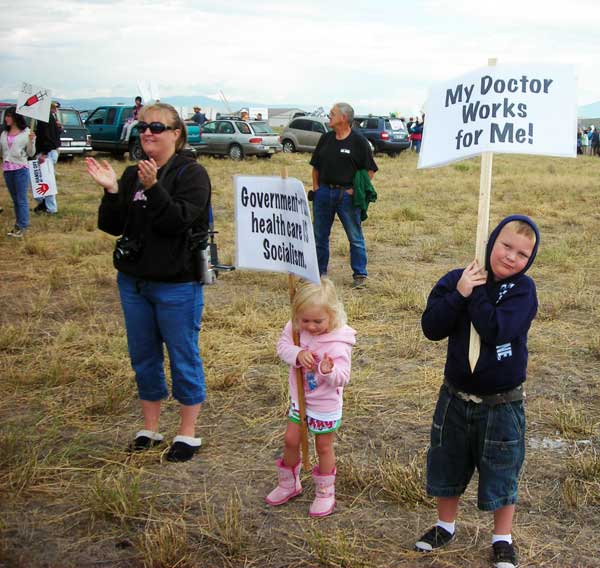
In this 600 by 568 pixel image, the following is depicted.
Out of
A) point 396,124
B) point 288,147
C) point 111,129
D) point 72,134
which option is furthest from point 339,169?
point 396,124

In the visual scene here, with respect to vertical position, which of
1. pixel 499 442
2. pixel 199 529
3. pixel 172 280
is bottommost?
pixel 199 529

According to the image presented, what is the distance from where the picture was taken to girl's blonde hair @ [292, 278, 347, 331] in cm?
316

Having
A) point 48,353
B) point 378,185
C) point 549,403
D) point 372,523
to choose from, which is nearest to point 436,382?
point 549,403

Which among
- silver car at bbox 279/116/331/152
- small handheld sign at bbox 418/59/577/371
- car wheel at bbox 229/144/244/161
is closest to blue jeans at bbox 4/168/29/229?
small handheld sign at bbox 418/59/577/371

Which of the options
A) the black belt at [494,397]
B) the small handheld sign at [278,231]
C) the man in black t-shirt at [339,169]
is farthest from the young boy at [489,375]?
the man in black t-shirt at [339,169]

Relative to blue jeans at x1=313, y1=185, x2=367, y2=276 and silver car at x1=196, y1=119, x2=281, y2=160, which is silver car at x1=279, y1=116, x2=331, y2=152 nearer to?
silver car at x1=196, y1=119, x2=281, y2=160

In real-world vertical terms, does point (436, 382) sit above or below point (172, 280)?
below

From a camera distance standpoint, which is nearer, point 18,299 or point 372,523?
point 372,523

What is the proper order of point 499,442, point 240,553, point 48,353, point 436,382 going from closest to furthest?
point 499,442
point 240,553
point 436,382
point 48,353

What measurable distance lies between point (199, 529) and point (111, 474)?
665mm

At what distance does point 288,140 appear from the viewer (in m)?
27.9

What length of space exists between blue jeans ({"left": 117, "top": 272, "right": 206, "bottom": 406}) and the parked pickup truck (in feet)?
63.1

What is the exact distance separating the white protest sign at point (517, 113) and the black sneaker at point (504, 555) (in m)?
1.53

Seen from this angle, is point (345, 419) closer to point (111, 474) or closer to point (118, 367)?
point (111, 474)
